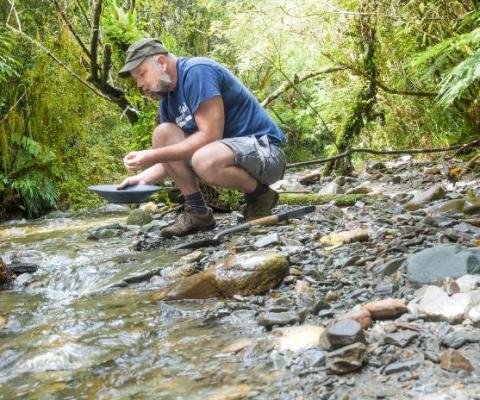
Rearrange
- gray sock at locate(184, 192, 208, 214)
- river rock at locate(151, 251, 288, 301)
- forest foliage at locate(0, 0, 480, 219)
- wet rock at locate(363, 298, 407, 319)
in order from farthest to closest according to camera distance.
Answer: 1. forest foliage at locate(0, 0, 480, 219)
2. gray sock at locate(184, 192, 208, 214)
3. river rock at locate(151, 251, 288, 301)
4. wet rock at locate(363, 298, 407, 319)

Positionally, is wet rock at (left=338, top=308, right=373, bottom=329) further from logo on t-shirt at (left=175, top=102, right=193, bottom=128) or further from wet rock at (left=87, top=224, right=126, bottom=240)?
wet rock at (left=87, top=224, right=126, bottom=240)

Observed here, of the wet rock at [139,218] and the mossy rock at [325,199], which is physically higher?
the wet rock at [139,218]

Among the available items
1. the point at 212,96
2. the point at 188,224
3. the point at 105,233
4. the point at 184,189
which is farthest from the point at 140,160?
the point at 105,233

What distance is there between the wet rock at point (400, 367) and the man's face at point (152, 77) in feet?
8.15

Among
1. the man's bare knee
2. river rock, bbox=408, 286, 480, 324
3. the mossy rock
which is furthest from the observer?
the mossy rock

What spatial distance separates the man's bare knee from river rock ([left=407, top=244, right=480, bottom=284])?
2.03 m

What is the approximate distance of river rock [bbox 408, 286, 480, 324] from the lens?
196cm

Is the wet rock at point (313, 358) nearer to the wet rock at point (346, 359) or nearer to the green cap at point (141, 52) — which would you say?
the wet rock at point (346, 359)

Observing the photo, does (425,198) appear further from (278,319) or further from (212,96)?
(278,319)

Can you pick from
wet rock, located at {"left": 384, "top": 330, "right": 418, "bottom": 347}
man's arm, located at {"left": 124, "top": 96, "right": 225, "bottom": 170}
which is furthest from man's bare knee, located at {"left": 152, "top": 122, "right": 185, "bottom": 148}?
wet rock, located at {"left": 384, "top": 330, "right": 418, "bottom": 347}

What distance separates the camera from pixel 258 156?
375 cm

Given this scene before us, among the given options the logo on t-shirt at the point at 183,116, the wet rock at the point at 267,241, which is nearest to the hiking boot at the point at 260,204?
the wet rock at the point at 267,241

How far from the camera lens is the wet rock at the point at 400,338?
1835 millimetres

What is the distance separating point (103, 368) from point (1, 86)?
6285mm
